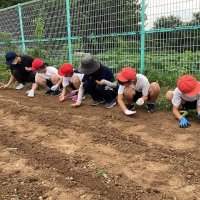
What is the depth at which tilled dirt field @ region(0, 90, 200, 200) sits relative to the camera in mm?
3043

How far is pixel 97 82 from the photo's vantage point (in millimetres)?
A: 5836

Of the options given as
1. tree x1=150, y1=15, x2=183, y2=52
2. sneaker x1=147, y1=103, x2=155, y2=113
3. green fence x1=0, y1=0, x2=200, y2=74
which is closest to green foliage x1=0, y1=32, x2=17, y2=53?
green fence x1=0, y1=0, x2=200, y2=74

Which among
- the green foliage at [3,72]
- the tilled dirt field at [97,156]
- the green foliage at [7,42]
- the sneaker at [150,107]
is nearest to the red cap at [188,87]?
the tilled dirt field at [97,156]

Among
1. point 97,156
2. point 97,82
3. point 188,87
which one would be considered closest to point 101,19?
point 97,82

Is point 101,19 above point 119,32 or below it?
above

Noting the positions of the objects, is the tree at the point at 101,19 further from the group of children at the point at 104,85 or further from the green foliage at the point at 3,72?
the green foliage at the point at 3,72

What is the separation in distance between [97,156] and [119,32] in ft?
13.0

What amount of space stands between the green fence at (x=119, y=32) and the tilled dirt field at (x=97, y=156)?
1524mm

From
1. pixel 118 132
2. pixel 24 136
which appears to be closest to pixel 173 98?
pixel 118 132

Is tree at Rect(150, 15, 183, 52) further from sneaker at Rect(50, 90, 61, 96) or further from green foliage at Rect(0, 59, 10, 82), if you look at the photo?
green foliage at Rect(0, 59, 10, 82)

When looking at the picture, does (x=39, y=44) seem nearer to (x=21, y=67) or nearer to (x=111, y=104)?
(x=21, y=67)

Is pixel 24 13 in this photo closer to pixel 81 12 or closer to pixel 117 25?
pixel 81 12

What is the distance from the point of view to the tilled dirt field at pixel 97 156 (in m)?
3.04

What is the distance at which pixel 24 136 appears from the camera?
462 cm
